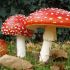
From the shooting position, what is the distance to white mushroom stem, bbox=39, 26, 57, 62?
196 inches

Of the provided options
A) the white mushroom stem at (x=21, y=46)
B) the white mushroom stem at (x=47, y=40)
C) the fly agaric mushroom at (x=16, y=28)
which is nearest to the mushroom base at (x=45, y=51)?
the white mushroom stem at (x=47, y=40)

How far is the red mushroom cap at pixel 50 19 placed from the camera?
4609 mm

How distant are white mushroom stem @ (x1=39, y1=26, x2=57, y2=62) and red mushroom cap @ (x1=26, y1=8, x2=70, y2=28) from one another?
0.26m

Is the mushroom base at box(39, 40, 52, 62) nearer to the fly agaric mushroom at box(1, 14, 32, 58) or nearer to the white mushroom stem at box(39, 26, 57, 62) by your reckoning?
the white mushroom stem at box(39, 26, 57, 62)

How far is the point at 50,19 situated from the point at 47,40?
453mm

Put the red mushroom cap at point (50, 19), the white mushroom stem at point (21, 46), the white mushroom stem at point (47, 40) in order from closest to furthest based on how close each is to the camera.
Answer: the red mushroom cap at point (50, 19) < the white mushroom stem at point (47, 40) < the white mushroom stem at point (21, 46)

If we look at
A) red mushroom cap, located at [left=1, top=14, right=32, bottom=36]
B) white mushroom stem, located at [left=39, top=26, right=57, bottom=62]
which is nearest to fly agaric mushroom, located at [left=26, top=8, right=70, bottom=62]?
white mushroom stem, located at [left=39, top=26, right=57, bottom=62]

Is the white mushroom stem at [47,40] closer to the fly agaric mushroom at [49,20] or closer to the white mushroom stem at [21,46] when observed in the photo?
the fly agaric mushroom at [49,20]

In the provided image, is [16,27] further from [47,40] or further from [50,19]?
[50,19]

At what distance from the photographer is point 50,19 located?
4.62 meters

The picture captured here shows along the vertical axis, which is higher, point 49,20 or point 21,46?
point 49,20

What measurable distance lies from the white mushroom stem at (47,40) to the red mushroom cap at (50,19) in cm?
26

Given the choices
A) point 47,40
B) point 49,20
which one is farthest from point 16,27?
point 49,20

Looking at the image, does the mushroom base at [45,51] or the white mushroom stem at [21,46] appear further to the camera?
the white mushroom stem at [21,46]
